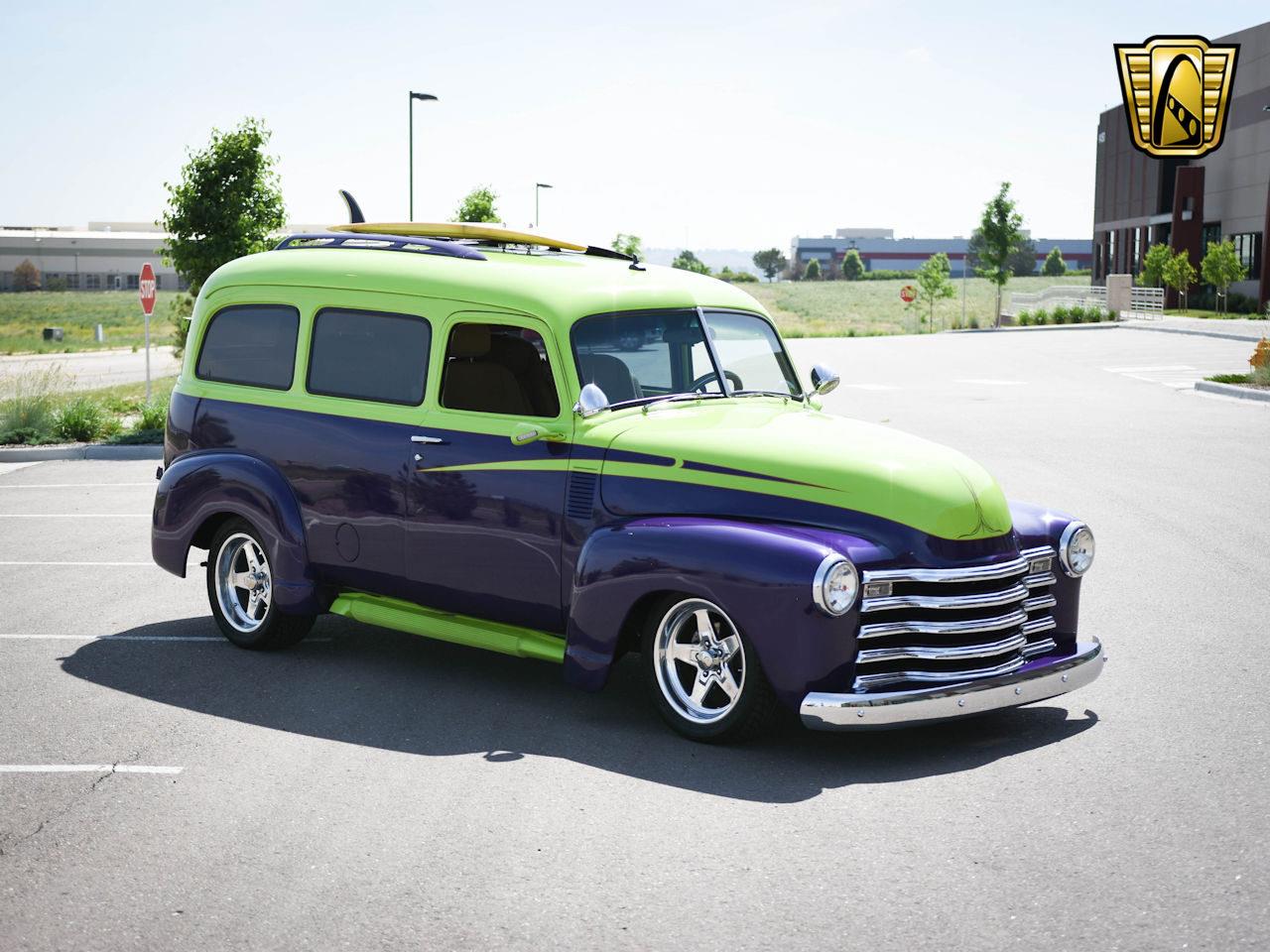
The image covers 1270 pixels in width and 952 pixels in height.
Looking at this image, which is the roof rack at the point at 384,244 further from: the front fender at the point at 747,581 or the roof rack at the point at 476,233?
the front fender at the point at 747,581

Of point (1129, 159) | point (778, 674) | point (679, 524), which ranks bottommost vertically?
point (778, 674)

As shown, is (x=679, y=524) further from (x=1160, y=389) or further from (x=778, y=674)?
(x=1160, y=389)

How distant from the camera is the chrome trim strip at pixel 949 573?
5961 millimetres

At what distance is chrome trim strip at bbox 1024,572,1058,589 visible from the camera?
6537 millimetres

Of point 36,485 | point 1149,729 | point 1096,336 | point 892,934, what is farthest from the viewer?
point 1096,336

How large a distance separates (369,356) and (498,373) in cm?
91

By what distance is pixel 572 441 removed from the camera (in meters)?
6.83

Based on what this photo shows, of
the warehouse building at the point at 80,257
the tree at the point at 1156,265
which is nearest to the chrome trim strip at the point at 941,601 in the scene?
the tree at the point at 1156,265

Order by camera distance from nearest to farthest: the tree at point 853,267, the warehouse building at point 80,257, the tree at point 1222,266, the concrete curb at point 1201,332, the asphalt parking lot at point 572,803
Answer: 1. the asphalt parking lot at point 572,803
2. the concrete curb at point 1201,332
3. the tree at point 1222,266
4. the warehouse building at point 80,257
5. the tree at point 853,267

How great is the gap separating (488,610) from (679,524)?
140 centimetres

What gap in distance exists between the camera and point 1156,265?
70.0 m

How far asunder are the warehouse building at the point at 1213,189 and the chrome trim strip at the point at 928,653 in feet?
196

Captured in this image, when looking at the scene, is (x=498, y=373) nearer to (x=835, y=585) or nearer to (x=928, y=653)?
(x=835, y=585)

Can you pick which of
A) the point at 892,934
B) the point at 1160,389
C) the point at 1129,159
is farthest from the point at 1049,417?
the point at 1129,159
